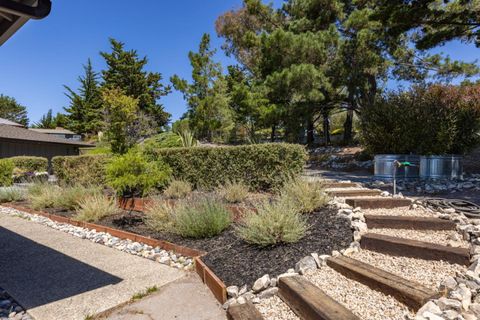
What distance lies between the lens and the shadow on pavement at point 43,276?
8.97 feet

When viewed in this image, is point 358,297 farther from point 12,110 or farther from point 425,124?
point 12,110

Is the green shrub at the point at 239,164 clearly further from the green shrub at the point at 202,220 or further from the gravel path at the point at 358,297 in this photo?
the gravel path at the point at 358,297

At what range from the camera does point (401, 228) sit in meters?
3.19

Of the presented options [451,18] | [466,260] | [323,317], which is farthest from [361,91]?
[323,317]

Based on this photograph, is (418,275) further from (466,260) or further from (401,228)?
(401,228)

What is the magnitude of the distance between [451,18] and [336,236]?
24.6 feet

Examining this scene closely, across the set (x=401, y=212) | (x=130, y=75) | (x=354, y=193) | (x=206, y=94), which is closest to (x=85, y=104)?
(x=130, y=75)

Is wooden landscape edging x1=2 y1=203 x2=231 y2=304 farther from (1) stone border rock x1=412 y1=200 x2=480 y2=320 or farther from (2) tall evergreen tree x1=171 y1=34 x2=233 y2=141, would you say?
A: (2) tall evergreen tree x1=171 y1=34 x2=233 y2=141

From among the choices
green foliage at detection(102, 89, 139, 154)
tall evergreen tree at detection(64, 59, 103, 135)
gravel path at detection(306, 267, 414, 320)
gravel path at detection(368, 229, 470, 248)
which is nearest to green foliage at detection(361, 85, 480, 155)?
gravel path at detection(368, 229, 470, 248)

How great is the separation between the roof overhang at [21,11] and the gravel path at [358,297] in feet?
9.48

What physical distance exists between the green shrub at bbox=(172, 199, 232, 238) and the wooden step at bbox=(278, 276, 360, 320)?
1.62 metres

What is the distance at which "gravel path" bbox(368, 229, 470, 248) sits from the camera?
105 inches

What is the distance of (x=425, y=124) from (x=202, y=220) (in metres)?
6.29

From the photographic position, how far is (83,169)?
9.34 meters
